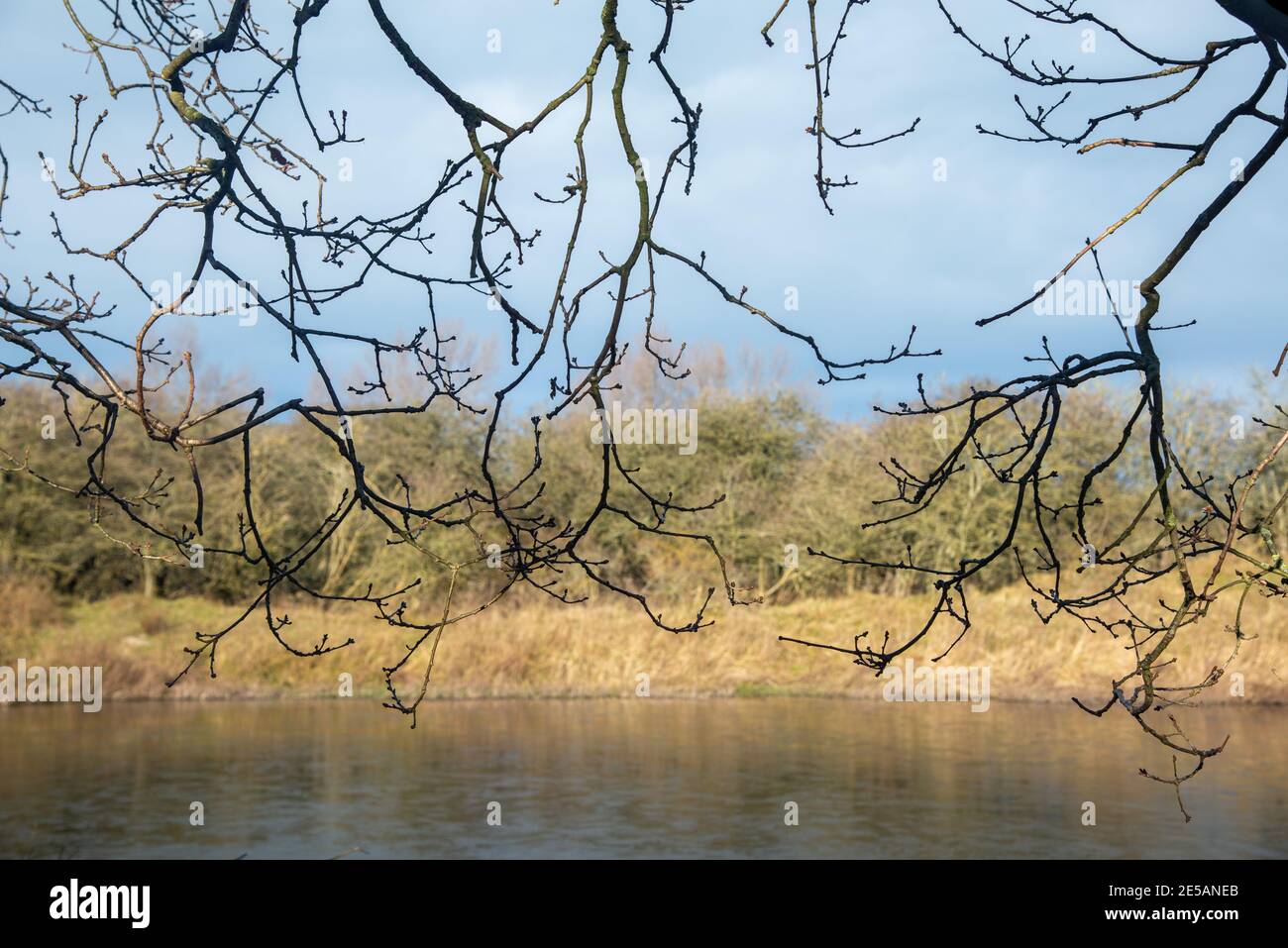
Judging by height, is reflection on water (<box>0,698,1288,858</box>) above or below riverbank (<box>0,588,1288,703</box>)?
below

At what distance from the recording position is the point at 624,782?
43.7 ft

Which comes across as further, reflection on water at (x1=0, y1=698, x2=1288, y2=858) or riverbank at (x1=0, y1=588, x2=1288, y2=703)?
→ riverbank at (x1=0, y1=588, x2=1288, y2=703)

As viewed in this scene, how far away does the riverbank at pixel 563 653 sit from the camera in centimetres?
1778

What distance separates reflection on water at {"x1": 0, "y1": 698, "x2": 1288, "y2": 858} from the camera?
1078cm

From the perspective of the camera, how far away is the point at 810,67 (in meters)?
2.55

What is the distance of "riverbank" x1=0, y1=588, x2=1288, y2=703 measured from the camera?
700 inches

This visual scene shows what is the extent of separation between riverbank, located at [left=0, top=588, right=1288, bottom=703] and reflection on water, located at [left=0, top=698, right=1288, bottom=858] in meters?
0.37

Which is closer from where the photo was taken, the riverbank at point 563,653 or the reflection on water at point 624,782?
the reflection on water at point 624,782

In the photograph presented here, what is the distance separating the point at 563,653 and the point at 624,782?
502 cm

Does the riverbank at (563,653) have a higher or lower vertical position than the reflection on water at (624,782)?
higher

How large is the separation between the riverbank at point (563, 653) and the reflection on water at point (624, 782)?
373 mm

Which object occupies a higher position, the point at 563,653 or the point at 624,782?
the point at 563,653

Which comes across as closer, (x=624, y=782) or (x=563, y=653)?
(x=624, y=782)
